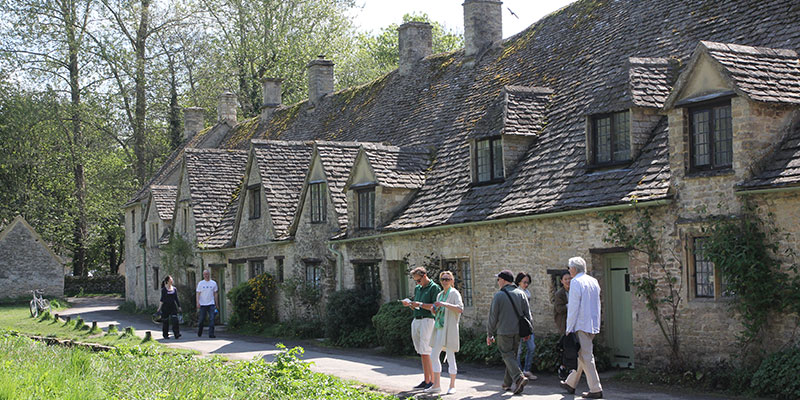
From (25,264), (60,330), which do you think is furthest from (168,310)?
(25,264)

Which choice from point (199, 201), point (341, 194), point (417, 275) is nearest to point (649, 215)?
point (417, 275)

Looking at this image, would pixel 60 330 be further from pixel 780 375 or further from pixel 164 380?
pixel 780 375

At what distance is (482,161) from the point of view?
20656mm

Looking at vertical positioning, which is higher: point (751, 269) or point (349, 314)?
point (751, 269)

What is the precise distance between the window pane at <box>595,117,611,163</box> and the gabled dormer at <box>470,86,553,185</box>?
257cm

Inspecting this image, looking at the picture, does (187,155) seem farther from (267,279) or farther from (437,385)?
(437,385)

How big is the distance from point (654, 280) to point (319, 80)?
24.6 m

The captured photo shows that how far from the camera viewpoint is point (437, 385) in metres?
13.6

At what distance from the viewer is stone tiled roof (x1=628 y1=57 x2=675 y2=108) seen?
16719 mm

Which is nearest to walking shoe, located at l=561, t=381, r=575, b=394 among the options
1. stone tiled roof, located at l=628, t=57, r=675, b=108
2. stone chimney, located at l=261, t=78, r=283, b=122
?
stone tiled roof, located at l=628, t=57, r=675, b=108

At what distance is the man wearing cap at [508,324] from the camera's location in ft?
43.6

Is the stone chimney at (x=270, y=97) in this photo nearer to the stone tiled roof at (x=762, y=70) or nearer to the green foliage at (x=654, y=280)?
the green foliage at (x=654, y=280)

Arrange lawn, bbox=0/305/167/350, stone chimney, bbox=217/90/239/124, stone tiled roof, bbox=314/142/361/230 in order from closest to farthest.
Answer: lawn, bbox=0/305/167/350 < stone tiled roof, bbox=314/142/361/230 < stone chimney, bbox=217/90/239/124

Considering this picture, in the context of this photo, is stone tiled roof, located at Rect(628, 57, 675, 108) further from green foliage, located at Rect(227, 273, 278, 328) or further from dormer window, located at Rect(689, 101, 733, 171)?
green foliage, located at Rect(227, 273, 278, 328)
